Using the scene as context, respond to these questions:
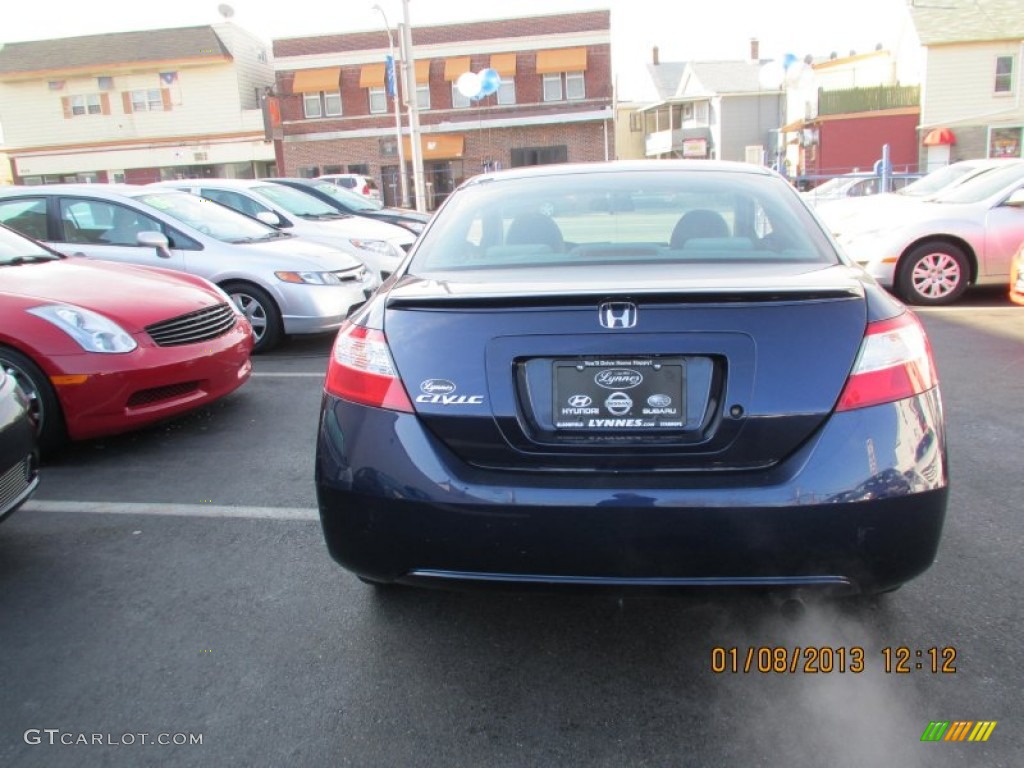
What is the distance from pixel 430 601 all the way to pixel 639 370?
1312mm

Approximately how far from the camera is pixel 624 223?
3.26 meters

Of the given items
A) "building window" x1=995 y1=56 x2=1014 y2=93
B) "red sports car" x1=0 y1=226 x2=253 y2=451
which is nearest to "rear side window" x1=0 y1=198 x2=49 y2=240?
"red sports car" x1=0 y1=226 x2=253 y2=451

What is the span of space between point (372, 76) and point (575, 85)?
9.56 meters

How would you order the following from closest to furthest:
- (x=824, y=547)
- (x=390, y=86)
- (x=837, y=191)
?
1. (x=824, y=547)
2. (x=837, y=191)
3. (x=390, y=86)

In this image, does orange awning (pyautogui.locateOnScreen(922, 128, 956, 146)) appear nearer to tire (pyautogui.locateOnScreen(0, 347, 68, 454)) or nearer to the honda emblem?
tire (pyautogui.locateOnScreen(0, 347, 68, 454))

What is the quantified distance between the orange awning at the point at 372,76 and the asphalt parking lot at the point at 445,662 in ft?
130

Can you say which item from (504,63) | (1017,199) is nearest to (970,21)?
(504,63)

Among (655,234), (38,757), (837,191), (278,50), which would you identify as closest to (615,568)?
(655,234)

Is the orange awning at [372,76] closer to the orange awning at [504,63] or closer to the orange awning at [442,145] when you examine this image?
the orange awning at [442,145]

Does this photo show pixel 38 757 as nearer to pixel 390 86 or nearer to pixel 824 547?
pixel 824 547

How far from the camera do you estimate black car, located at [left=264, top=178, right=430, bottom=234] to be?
13445 mm

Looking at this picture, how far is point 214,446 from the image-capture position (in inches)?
198

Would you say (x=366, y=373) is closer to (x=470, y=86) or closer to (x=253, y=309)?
(x=253, y=309)

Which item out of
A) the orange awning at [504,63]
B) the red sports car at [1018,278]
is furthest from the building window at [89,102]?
the red sports car at [1018,278]
